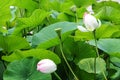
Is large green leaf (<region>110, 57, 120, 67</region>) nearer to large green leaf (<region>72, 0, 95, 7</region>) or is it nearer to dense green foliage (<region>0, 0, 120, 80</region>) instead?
dense green foliage (<region>0, 0, 120, 80</region>)

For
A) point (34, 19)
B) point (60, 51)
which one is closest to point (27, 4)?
point (34, 19)

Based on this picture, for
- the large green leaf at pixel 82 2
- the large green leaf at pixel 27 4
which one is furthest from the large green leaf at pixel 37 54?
the large green leaf at pixel 82 2

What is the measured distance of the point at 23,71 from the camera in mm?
667

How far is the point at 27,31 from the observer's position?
1.00 metres

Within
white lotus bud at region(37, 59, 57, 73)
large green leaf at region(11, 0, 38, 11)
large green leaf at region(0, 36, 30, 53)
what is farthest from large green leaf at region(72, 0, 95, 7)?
white lotus bud at region(37, 59, 57, 73)

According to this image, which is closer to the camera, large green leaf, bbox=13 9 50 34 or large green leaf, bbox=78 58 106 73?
large green leaf, bbox=78 58 106 73

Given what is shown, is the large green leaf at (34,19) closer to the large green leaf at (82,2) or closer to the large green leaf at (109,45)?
the large green leaf at (109,45)

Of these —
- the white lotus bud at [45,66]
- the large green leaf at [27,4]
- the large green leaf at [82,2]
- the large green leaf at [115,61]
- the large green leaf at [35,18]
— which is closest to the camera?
the white lotus bud at [45,66]

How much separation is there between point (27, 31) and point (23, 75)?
0.35 meters

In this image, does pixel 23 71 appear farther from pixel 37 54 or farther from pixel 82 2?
pixel 82 2

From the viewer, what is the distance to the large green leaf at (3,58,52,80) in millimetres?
653

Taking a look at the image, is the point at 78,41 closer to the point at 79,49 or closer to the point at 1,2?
the point at 79,49

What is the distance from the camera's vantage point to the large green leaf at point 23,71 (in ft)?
2.14

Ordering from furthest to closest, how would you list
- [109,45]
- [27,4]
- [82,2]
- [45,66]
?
[82,2] → [27,4] → [109,45] → [45,66]
